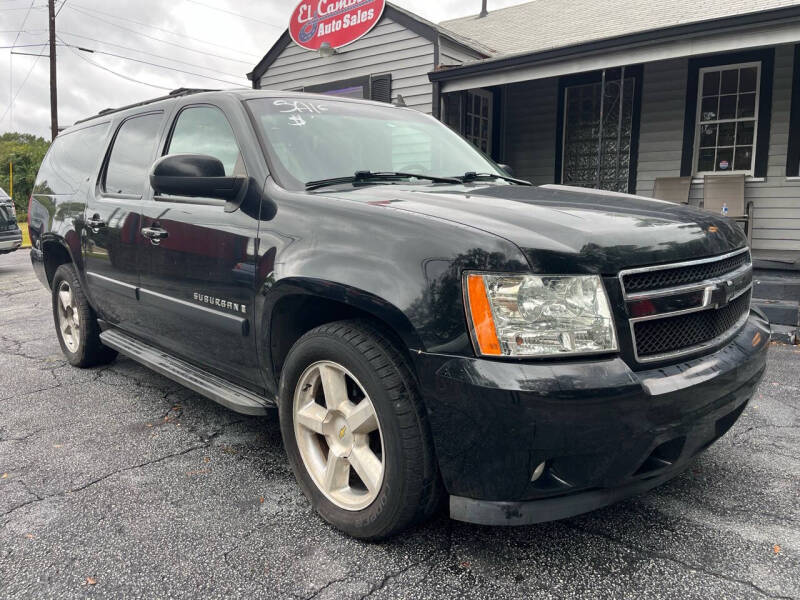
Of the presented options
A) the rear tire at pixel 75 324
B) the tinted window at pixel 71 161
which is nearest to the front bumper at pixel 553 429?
the rear tire at pixel 75 324

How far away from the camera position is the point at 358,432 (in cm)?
225

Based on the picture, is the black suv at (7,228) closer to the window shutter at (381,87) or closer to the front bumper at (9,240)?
the front bumper at (9,240)

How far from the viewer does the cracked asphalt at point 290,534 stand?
2.02m

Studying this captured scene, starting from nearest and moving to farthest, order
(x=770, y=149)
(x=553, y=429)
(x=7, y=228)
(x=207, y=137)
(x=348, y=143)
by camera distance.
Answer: (x=553, y=429) → (x=348, y=143) → (x=207, y=137) → (x=770, y=149) → (x=7, y=228)

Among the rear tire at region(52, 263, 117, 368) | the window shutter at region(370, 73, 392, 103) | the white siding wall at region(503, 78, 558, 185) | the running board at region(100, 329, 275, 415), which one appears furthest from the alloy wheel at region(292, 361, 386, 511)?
the white siding wall at region(503, 78, 558, 185)

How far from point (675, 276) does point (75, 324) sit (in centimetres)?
425

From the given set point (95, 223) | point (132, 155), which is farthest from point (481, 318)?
point (95, 223)

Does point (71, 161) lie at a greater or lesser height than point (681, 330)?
greater

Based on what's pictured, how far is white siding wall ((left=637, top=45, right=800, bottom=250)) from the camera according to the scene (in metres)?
8.60

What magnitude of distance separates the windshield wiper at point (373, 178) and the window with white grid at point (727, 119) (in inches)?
305

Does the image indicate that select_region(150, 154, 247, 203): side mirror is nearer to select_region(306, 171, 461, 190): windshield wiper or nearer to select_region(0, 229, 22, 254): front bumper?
select_region(306, 171, 461, 190): windshield wiper

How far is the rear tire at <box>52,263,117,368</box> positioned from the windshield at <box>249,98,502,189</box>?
2.29 m

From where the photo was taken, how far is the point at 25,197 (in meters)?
35.6

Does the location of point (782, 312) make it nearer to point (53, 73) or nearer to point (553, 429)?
point (553, 429)
